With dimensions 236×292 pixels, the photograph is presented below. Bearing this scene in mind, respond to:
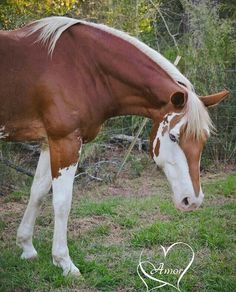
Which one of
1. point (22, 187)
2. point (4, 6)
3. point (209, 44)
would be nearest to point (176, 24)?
point (209, 44)

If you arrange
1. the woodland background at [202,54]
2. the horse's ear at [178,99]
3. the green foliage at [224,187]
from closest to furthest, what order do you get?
the horse's ear at [178,99]
the green foliage at [224,187]
the woodland background at [202,54]

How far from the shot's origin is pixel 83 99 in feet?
11.0

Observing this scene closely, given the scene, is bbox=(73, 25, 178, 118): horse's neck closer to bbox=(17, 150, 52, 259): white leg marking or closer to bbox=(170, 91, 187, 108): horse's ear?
bbox=(170, 91, 187, 108): horse's ear

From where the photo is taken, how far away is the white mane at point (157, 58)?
10.6 feet

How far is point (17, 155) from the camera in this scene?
652 centimetres

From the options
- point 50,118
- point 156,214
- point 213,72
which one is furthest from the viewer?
point 213,72

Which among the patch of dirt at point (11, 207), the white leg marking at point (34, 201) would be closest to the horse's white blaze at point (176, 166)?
the white leg marking at point (34, 201)

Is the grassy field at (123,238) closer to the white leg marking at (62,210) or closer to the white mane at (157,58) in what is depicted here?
the white leg marking at (62,210)

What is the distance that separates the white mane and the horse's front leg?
0.67 meters

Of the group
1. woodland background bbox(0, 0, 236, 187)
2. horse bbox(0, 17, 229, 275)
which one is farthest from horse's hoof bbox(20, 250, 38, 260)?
woodland background bbox(0, 0, 236, 187)

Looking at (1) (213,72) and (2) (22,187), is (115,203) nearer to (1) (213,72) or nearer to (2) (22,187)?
(2) (22,187)

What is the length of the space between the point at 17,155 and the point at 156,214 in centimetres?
245

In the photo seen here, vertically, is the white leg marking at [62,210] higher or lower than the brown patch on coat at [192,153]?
lower

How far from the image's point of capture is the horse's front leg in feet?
10.9
